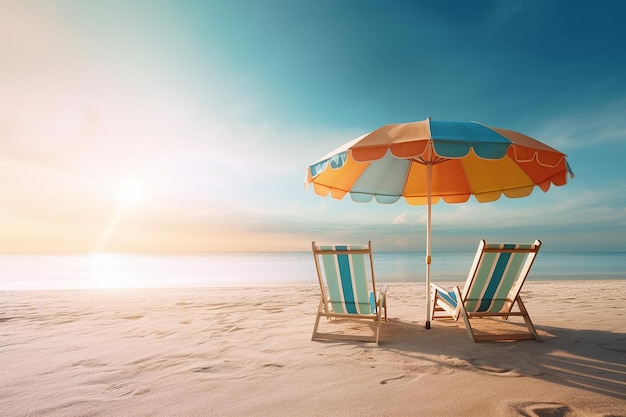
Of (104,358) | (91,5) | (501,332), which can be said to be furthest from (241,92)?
(501,332)

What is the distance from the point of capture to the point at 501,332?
14.0ft

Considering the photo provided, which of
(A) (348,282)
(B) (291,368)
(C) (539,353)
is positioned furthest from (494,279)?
(B) (291,368)

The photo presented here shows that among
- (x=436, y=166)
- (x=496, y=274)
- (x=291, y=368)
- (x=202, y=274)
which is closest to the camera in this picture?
(x=291, y=368)

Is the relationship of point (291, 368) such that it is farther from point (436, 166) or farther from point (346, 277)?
point (436, 166)

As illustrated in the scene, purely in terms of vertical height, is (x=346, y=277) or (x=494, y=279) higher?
(x=346, y=277)

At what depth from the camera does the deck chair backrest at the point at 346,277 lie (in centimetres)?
394

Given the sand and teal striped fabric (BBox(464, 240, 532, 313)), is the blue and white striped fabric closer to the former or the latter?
teal striped fabric (BBox(464, 240, 532, 313))

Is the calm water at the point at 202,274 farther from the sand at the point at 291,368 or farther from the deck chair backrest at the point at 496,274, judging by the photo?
the deck chair backrest at the point at 496,274

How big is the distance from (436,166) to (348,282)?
115 inches

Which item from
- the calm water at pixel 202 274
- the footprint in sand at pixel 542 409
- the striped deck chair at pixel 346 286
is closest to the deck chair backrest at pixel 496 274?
the striped deck chair at pixel 346 286

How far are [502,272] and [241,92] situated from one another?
763 cm

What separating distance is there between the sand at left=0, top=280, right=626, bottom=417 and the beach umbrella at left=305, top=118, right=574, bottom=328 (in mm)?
1196

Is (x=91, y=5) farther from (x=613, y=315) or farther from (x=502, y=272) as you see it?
(x=613, y=315)

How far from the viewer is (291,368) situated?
9.96 ft
